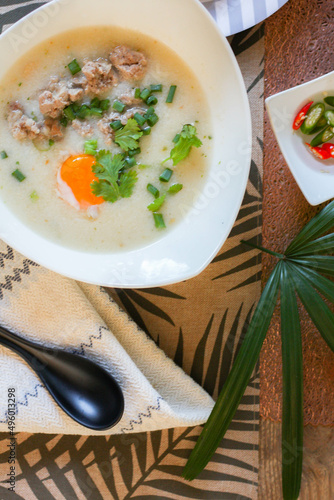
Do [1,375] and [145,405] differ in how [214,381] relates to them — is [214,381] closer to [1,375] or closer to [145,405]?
[145,405]

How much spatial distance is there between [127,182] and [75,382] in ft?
2.80

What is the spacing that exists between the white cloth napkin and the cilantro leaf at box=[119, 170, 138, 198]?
428mm

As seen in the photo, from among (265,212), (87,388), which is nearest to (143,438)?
(87,388)

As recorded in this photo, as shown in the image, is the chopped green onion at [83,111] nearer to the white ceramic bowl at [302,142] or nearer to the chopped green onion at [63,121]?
the chopped green onion at [63,121]

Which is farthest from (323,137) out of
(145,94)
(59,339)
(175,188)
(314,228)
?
(59,339)

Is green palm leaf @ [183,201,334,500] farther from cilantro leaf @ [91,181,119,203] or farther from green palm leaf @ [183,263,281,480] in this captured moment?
cilantro leaf @ [91,181,119,203]

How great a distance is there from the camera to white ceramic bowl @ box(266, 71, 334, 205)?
6.10 ft

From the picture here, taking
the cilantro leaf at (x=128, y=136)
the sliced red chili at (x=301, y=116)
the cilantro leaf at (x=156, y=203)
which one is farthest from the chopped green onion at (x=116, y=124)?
the sliced red chili at (x=301, y=116)

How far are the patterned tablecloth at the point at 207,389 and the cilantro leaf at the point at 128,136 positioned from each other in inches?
21.4

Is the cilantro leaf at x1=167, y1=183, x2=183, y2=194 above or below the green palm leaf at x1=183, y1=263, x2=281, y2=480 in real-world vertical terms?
above

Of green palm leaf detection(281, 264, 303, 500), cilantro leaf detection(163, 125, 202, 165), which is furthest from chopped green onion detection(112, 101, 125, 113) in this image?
green palm leaf detection(281, 264, 303, 500)

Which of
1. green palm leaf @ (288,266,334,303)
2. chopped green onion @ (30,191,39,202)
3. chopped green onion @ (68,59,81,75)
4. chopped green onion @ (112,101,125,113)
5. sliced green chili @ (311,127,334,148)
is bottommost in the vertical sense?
green palm leaf @ (288,266,334,303)

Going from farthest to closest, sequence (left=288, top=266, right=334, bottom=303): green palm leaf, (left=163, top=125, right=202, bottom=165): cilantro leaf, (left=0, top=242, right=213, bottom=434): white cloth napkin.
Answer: (left=0, top=242, right=213, bottom=434): white cloth napkin → (left=163, top=125, right=202, bottom=165): cilantro leaf → (left=288, top=266, right=334, bottom=303): green palm leaf

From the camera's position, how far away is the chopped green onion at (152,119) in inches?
72.5
